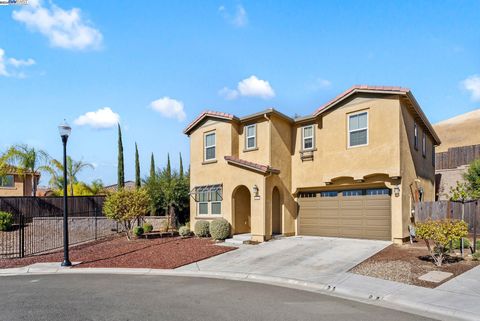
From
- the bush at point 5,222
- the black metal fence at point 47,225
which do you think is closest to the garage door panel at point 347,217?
the black metal fence at point 47,225

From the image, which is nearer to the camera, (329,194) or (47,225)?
(329,194)

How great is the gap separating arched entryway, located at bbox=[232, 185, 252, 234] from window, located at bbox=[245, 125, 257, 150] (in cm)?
224

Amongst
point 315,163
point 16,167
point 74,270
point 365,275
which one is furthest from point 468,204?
point 16,167

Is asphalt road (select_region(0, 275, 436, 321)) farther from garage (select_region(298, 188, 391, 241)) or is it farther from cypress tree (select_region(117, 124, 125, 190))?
cypress tree (select_region(117, 124, 125, 190))

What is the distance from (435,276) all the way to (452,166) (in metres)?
21.7

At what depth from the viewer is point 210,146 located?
1984 cm

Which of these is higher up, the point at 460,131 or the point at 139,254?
the point at 460,131

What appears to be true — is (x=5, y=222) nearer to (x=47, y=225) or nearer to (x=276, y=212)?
(x=47, y=225)

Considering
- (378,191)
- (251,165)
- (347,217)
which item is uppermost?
(251,165)

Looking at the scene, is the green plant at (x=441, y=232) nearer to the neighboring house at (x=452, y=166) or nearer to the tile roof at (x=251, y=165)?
the tile roof at (x=251, y=165)

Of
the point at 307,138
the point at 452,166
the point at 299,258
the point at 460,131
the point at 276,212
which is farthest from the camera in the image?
the point at 460,131

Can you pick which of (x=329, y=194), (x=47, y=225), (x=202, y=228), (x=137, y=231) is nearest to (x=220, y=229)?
(x=202, y=228)

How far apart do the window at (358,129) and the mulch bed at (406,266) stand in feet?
16.4

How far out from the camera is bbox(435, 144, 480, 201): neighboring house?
2295 cm
